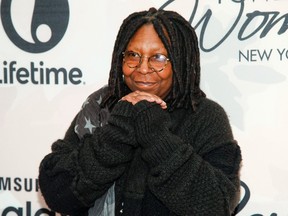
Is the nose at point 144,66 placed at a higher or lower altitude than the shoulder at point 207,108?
higher

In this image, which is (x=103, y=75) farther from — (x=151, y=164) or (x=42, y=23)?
(x=151, y=164)

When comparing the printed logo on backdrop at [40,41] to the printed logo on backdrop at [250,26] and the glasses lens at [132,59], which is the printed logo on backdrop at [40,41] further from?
the glasses lens at [132,59]

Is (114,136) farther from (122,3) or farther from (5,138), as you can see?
(5,138)

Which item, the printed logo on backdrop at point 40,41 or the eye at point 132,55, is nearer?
the eye at point 132,55

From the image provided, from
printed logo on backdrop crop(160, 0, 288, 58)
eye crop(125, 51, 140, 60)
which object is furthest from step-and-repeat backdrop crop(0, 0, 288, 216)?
eye crop(125, 51, 140, 60)

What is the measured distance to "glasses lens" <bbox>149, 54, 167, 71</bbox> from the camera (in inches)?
43.7

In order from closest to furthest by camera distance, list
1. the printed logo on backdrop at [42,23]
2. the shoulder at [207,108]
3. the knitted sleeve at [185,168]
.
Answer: the knitted sleeve at [185,168] < the shoulder at [207,108] < the printed logo on backdrop at [42,23]

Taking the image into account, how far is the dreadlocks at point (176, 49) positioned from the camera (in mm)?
1120

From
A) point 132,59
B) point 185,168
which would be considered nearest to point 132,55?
point 132,59

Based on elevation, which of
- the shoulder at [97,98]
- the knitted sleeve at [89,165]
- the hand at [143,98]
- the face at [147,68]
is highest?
the face at [147,68]

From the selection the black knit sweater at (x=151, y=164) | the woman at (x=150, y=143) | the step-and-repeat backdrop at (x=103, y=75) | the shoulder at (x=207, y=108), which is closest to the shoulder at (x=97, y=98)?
the woman at (x=150, y=143)

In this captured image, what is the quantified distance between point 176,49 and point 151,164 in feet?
0.90

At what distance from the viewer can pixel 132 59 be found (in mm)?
1128

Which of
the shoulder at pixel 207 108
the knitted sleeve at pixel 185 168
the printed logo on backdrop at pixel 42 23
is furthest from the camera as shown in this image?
the printed logo on backdrop at pixel 42 23
